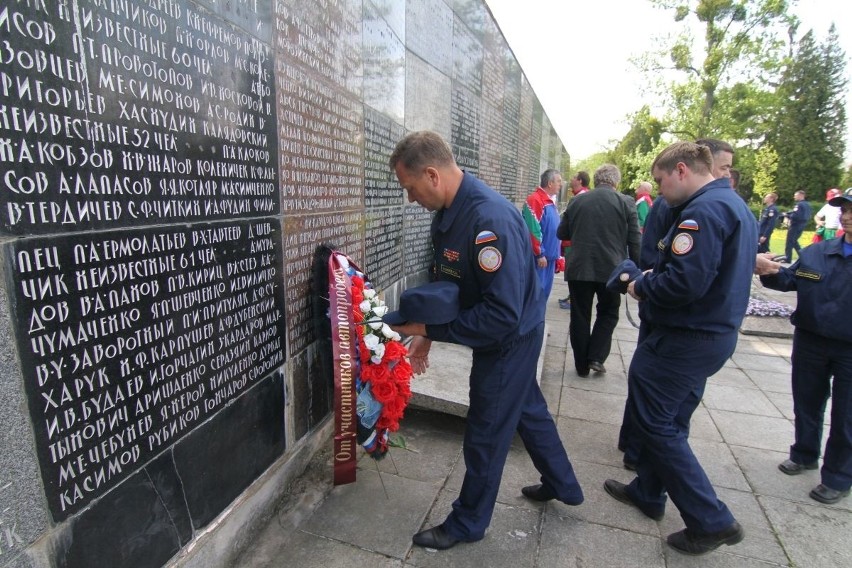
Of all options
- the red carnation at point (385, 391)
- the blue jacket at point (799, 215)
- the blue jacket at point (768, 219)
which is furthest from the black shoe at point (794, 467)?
the blue jacket at point (768, 219)

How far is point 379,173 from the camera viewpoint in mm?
3811

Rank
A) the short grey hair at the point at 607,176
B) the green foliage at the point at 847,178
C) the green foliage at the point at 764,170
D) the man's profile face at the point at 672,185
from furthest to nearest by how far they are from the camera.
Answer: the green foliage at the point at 847,178 < the green foliage at the point at 764,170 < the short grey hair at the point at 607,176 < the man's profile face at the point at 672,185

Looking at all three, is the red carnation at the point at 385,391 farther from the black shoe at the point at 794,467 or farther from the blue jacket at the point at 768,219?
the blue jacket at the point at 768,219

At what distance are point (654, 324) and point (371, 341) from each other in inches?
55.2

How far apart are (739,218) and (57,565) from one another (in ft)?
8.88

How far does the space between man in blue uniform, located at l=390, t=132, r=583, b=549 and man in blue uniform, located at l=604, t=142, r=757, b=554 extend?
581 mm

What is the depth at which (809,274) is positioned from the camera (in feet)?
9.32

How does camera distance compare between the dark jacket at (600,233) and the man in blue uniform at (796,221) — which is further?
the man in blue uniform at (796,221)

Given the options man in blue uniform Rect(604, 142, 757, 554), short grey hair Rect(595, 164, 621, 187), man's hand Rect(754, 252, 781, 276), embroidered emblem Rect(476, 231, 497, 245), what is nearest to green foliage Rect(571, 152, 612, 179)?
short grey hair Rect(595, 164, 621, 187)

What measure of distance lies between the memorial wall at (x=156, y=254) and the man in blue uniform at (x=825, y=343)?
262 centimetres

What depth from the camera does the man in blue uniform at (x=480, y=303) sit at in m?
2.00

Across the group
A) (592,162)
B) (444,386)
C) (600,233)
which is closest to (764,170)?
(600,233)

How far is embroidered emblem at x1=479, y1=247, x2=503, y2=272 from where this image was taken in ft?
6.50

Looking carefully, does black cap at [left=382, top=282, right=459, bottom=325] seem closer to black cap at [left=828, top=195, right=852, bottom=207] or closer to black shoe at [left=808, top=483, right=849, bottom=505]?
black cap at [left=828, top=195, right=852, bottom=207]
